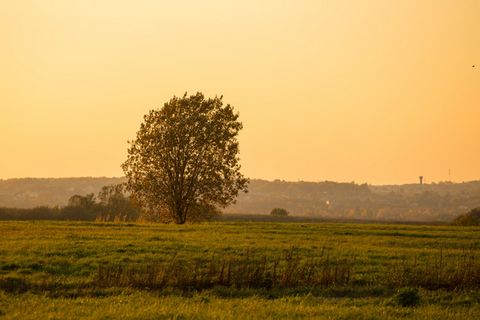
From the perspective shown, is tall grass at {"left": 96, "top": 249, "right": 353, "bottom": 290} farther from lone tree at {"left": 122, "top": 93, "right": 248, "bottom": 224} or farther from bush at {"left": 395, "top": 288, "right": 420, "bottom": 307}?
lone tree at {"left": 122, "top": 93, "right": 248, "bottom": 224}

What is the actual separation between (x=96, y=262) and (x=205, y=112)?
38.1 m

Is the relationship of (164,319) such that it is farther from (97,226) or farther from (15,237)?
(97,226)

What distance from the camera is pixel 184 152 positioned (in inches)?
2650

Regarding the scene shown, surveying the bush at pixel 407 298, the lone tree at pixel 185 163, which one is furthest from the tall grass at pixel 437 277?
the lone tree at pixel 185 163

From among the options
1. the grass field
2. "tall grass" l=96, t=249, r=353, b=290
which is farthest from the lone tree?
"tall grass" l=96, t=249, r=353, b=290

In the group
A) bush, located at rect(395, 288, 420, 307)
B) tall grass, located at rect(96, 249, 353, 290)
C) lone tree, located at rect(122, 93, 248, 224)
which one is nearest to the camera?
bush, located at rect(395, 288, 420, 307)

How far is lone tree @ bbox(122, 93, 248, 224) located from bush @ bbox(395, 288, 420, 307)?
43.0 meters

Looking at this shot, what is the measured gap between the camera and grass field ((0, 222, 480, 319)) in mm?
21656

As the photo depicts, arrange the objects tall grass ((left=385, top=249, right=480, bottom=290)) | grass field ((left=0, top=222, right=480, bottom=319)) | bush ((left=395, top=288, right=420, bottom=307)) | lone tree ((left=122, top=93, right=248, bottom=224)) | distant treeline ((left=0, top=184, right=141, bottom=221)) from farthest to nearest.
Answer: distant treeline ((left=0, top=184, right=141, bottom=221)) < lone tree ((left=122, top=93, right=248, bottom=224)) < tall grass ((left=385, top=249, right=480, bottom=290)) < bush ((left=395, top=288, right=420, bottom=307)) < grass field ((left=0, top=222, right=480, bottom=319))

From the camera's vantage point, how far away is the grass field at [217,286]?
21.7 m

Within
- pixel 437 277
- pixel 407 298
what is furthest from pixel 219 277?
pixel 437 277

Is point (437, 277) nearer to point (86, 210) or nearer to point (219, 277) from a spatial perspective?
point (219, 277)

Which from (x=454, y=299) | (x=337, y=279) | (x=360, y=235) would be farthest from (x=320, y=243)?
(x=454, y=299)

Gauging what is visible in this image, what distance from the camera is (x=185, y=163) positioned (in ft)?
220
